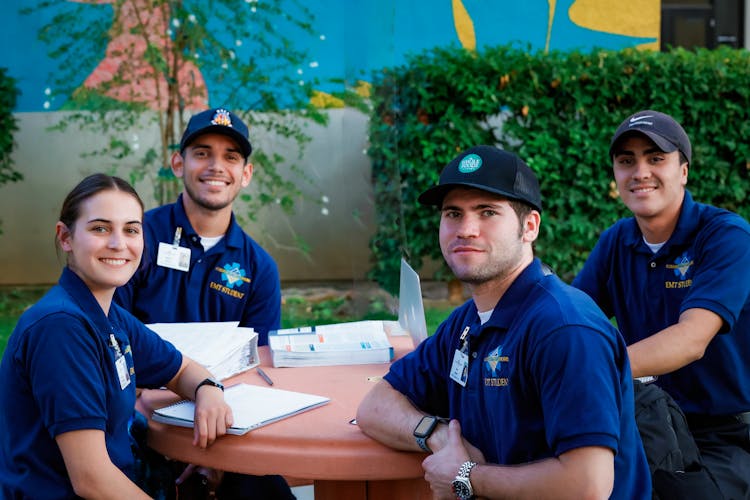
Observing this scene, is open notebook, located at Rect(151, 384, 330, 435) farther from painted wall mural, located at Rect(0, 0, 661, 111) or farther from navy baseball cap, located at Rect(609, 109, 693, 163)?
painted wall mural, located at Rect(0, 0, 661, 111)

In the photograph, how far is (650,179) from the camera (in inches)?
115

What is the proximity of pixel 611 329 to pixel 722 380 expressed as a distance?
1.15 meters

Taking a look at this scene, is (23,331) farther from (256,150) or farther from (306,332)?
(256,150)

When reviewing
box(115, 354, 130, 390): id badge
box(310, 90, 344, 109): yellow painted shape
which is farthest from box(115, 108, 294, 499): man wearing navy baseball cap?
box(310, 90, 344, 109): yellow painted shape

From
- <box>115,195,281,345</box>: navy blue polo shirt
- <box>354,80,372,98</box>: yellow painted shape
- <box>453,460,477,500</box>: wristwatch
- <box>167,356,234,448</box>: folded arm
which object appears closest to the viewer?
<box>453,460,477,500</box>: wristwatch

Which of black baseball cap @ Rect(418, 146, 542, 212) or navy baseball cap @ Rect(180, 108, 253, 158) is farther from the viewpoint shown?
navy baseball cap @ Rect(180, 108, 253, 158)

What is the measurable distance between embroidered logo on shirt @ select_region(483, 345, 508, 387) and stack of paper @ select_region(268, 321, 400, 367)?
2.96 ft

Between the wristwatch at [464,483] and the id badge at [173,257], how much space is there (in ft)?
5.67

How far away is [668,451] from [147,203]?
558 centimetres

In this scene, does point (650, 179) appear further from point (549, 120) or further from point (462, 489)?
point (549, 120)

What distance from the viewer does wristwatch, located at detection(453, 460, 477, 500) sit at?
186 centimetres

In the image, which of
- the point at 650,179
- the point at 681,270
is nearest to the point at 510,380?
the point at 681,270

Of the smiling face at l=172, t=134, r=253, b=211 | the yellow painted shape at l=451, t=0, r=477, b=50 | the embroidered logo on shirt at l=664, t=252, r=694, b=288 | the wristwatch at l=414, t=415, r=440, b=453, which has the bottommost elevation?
the wristwatch at l=414, t=415, r=440, b=453

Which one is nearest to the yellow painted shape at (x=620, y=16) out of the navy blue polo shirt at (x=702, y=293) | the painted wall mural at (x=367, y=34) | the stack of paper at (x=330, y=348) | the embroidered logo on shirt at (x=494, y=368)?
the painted wall mural at (x=367, y=34)
